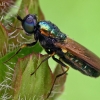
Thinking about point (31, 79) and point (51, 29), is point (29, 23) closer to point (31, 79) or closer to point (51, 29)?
point (51, 29)

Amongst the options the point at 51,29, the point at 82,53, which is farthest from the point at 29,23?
the point at 82,53

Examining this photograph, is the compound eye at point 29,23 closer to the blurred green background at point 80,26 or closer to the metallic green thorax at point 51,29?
the metallic green thorax at point 51,29

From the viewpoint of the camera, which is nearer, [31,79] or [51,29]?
[31,79]

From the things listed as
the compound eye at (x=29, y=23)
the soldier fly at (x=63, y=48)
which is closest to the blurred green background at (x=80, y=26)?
the soldier fly at (x=63, y=48)

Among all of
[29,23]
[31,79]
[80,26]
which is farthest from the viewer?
[80,26]

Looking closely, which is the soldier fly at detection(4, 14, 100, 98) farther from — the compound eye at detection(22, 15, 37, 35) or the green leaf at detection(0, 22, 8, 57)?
the green leaf at detection(0, 22, 8, 57)

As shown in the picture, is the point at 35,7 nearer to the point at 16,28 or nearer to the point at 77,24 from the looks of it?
the point at 16,28

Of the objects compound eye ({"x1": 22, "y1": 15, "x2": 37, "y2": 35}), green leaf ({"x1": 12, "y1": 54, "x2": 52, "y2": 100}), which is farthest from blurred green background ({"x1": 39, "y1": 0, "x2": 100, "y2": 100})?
green leaf ({"x1": 12, "y1": 54, "x2": 52, "y2": 100})

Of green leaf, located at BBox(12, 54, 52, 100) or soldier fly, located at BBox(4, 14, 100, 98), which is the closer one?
green leaf, located at BBox(12, 54, 52, 100)
